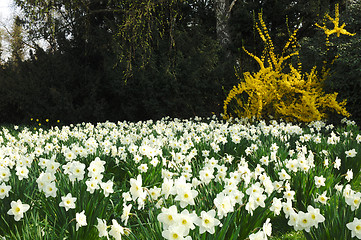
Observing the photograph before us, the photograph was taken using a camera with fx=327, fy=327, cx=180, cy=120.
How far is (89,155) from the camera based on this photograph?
3836 mm

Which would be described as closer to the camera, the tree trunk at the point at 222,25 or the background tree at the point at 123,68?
the background tree at the point at 123,68

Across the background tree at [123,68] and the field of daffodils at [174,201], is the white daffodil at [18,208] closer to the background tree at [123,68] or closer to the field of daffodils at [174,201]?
the field of daffodils at [174,201]

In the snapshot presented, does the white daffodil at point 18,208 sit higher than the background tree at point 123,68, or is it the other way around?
the background tree at point 123,68

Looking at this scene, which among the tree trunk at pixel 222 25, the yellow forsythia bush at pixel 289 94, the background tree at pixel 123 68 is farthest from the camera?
the tree trunk at pixel 222 25

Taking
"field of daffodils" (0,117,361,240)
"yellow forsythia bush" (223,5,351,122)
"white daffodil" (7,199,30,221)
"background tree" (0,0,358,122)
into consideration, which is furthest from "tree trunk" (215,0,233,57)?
"white daffodil" (7,199,30,221)

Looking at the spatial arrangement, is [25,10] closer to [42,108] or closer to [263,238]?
[42,108]

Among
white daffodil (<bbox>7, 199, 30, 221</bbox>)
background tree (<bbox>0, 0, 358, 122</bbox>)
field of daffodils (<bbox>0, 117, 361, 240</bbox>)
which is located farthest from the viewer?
background tree (<bbox>0, 0, 358, 122</bbox>)

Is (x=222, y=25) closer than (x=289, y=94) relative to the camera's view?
No

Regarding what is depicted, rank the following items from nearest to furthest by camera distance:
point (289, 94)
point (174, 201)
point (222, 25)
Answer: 1. point (174, 201)
2. point (289, 94)
3. point (222, 25)

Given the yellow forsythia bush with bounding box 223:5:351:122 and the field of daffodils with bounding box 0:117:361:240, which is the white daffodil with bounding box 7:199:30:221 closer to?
the field of daffodils with bounding box 0:117:361:240

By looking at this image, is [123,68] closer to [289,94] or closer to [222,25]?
[222,25]

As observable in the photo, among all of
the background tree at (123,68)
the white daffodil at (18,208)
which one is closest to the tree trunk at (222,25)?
the background tree at (123,68)

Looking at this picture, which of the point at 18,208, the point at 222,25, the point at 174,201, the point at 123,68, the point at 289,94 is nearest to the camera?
the point at 18,208

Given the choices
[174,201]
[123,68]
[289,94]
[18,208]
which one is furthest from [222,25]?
[18,208]
